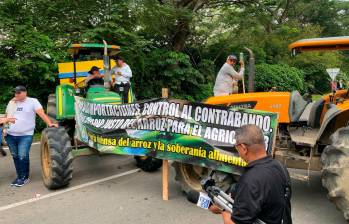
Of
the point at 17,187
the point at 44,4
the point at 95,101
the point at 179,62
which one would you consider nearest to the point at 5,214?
the point at 17,187

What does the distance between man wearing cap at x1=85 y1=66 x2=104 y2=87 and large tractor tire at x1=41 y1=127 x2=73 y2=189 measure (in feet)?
4.69

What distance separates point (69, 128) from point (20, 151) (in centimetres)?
151

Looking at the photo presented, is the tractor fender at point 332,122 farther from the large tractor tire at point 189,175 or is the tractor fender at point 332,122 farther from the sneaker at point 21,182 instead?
the sneaker at point 21,182

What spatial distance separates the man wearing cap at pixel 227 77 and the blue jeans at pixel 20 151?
3.68 metres

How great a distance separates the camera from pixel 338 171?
4.70 m

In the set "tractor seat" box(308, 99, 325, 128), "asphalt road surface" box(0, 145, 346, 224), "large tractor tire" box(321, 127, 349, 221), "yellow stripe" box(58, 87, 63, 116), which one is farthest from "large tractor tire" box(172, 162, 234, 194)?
"yellow stripe" box(58, 87, 63, 116)

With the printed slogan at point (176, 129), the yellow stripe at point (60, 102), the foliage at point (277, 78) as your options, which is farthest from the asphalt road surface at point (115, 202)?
the foliage at point (277, 78)

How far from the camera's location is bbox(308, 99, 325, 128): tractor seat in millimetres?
5785

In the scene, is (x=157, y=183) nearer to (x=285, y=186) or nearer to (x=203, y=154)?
(x=203, y=154)

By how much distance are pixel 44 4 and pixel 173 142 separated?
9.07 metres

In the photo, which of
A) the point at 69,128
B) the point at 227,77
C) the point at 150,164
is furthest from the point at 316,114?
the point at 69,128

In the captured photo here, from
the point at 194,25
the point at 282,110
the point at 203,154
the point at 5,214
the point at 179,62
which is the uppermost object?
the point at 194,25

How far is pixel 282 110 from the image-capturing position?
19.3 ft

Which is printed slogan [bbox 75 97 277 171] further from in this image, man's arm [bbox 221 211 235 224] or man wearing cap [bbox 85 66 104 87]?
man's arm [bbox 221 211 235 224]
